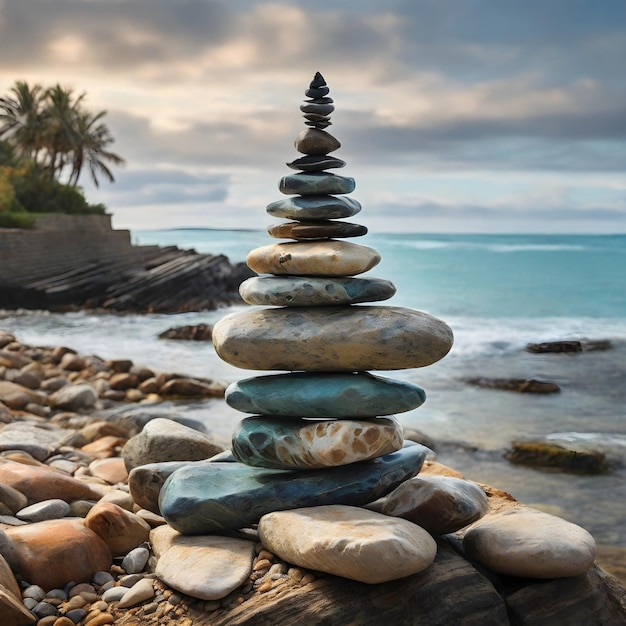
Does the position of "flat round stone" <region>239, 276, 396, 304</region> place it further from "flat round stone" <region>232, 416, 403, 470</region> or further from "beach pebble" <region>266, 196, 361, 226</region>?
"flat round stone" <region>232, 416, 403, 470</region>

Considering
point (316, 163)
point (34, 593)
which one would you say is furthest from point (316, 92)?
point (34, 593)

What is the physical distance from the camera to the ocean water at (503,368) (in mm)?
8195

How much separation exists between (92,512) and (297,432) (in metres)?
1.27

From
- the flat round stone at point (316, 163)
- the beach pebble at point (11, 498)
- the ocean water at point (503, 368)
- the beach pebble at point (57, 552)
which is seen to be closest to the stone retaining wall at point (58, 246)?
the ocean water at point (503, 368)

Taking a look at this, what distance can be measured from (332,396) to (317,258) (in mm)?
732

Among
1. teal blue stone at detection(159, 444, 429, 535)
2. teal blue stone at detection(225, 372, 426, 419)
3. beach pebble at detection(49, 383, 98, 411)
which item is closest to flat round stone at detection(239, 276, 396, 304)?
teal blue stone at detection(225, 372, 426, 419)

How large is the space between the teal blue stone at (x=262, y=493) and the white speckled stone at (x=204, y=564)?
0.12 metres

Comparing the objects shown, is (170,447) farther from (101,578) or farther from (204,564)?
(204,564)

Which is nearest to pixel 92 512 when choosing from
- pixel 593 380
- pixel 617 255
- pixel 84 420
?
pixel 84 420

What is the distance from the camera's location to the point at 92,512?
4578mm

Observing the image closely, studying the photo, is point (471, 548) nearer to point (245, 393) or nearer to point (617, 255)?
point (245, 393)

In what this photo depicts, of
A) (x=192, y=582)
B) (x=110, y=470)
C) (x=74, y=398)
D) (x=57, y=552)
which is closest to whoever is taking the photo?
(x=192, y=582)

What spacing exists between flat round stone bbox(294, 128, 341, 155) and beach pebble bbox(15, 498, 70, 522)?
250 cm

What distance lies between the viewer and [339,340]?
14.0 ft
